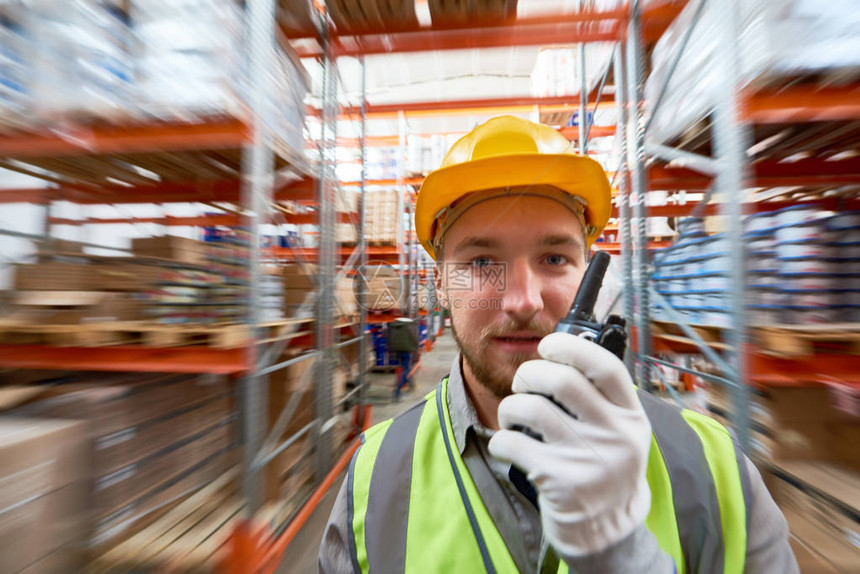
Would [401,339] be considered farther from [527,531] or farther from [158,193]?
[527,531]

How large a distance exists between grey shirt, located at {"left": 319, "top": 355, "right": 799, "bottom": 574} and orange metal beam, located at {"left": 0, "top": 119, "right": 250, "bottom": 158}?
2002 millimetres

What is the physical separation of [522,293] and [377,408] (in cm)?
463

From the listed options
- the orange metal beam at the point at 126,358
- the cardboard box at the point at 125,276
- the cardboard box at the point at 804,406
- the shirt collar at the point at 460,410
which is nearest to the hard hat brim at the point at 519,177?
the shirt collar at the point at 460,410

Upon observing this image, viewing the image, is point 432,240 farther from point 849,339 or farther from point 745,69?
point 849,339

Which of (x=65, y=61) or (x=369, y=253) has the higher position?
(x=65, y=61)

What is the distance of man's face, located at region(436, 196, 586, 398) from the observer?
0.95 metres

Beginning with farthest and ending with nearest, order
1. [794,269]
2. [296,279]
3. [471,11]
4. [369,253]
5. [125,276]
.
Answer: [369,253], [296,279], [471,11], [125,276], [794,269]

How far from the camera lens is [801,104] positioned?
1.61 meters

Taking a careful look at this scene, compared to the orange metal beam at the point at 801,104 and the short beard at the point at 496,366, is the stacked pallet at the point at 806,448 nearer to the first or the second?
the orange metal beam at the point at 801,104

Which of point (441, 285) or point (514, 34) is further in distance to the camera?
point (514, 34)

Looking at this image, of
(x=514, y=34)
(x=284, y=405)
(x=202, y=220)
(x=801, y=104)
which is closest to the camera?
(x=801, y=104)

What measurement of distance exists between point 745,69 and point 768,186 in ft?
4.35

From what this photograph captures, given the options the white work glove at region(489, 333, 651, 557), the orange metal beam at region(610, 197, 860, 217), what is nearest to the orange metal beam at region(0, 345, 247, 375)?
the white work glove at region(489, 333, 651, 557)

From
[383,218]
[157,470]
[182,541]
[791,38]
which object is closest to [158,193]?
[157,470]
